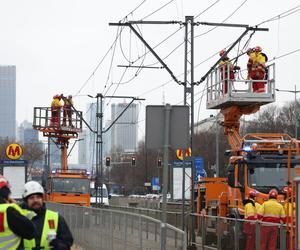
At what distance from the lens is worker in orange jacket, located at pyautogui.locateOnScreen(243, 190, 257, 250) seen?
1725 cm

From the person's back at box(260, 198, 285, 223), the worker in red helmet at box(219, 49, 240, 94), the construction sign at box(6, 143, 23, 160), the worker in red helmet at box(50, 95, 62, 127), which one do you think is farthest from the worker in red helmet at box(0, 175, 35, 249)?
the worker in red helmet at box(50, 95, 62, 127)

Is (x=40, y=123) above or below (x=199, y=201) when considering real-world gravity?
above

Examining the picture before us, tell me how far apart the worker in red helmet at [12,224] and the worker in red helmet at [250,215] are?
34.0 ft

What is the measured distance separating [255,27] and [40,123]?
24.7 m

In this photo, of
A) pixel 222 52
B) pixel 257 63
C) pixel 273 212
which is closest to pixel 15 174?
pixel 222 52

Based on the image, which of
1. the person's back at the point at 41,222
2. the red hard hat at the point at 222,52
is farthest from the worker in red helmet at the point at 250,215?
the person's back at the point at 41,222

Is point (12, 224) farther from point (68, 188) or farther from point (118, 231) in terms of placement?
point (68, 188)

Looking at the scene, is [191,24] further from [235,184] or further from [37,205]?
[37,205]

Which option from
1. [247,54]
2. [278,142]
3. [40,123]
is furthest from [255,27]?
[40,123]

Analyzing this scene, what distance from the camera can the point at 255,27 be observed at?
2577 cm

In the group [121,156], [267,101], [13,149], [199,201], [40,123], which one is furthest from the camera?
[121,156]

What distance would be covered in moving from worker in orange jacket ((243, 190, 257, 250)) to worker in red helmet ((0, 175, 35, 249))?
1038 cm

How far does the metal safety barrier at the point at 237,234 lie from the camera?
1573 cm

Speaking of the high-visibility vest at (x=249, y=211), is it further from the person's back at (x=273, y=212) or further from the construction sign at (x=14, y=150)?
the construction sign at (x=14, y=150)
